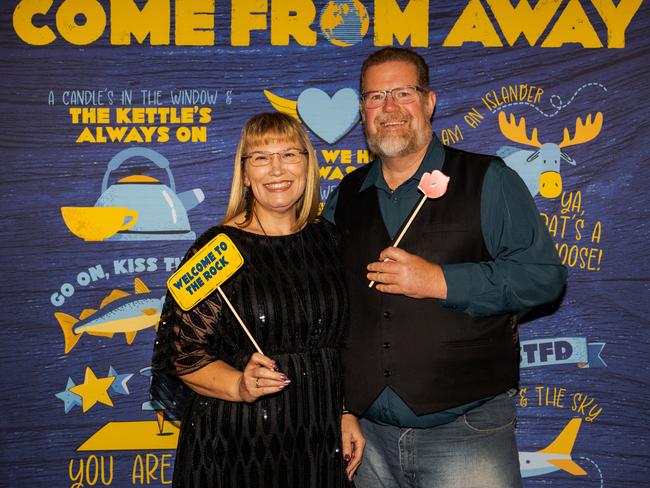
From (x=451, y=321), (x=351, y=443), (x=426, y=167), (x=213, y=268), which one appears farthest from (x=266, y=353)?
(x=426, y=167)

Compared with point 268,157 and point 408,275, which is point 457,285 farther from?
point 268,157

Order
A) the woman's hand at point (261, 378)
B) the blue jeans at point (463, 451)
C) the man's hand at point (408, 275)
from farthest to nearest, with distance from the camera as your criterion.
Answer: the blue jeans at point (463, 451)
the man's hand at point (408, 275)
the woman's hand at point (261, 378)

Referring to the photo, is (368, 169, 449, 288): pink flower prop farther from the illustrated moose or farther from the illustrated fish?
the illustrated fish

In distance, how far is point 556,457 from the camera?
110 inches

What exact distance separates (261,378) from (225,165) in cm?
127

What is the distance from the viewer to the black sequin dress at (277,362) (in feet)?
6.14

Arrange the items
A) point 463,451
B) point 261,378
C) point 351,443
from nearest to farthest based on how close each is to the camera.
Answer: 1. point 261,378
2. point 463,451
3. point 351,443

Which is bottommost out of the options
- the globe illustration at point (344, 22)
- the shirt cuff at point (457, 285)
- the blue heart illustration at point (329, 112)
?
the shirt cuff at point (457, 285)

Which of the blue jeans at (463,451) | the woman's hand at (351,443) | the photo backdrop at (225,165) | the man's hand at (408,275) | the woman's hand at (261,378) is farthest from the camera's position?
the photo backdrop at (225,165)

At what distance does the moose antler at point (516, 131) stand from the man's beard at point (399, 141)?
0.79 metres

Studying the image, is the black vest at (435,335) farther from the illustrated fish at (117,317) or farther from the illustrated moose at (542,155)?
the illustrated fish at (117,317)

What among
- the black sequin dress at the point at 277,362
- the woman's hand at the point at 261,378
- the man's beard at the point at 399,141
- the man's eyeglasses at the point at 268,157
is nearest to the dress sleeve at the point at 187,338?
the black sequin dress at the point at 277,362

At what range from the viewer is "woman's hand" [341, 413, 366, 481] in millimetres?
2062

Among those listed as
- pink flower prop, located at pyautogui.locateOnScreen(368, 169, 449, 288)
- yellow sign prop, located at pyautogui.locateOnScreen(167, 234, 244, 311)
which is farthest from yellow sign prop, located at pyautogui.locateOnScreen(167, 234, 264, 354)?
pink flower prop, located at pyautogui.locateOnScreen(368, 169, 449, 288)
